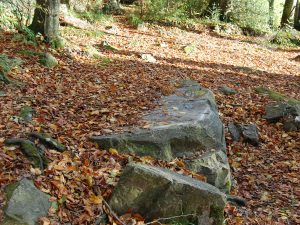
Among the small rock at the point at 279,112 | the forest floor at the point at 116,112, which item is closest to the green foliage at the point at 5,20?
the forest floor at the point at 116,112

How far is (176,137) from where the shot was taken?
5719 millimetres

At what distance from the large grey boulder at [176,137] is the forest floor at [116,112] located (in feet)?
0.66

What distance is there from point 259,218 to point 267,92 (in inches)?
219

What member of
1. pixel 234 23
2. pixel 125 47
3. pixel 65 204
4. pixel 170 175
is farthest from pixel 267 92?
pixel 234 23

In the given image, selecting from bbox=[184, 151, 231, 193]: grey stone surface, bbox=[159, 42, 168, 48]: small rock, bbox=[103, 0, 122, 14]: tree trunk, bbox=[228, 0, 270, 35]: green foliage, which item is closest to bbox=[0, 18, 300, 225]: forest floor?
bbox=[159, 42, 168, 48]: small rock

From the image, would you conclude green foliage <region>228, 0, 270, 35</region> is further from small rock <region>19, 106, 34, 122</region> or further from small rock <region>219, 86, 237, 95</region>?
small rock <region>19, 106, 34, 122</region>

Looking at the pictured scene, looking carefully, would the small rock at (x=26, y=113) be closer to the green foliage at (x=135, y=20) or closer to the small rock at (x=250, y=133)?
the small rock at (x=250, y=133)

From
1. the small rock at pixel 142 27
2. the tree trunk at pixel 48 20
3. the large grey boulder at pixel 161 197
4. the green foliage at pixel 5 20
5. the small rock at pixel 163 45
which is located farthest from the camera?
the small rock at pixel 142 27

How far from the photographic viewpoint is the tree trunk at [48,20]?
9779mm

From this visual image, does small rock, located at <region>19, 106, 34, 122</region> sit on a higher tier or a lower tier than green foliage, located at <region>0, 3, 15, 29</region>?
lower

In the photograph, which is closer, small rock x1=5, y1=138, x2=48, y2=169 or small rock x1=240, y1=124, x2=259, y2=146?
small rock x1=5, y1=138, x2=48, y2=169

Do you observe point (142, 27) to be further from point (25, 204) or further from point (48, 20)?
point (25, 204)

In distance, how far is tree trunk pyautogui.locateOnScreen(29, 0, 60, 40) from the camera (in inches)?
385

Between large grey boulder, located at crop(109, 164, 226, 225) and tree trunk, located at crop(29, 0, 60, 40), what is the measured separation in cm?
671
